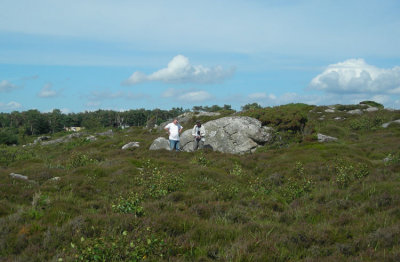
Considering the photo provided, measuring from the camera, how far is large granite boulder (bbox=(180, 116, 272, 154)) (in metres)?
21.9

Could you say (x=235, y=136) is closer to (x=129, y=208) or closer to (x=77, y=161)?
(x=77, y=161)

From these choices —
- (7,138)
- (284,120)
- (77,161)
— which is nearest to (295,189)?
(77,161)

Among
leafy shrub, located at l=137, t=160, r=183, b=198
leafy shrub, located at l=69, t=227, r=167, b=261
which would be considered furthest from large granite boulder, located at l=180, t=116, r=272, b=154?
leafy shrub, located at l=69, t=227, r=167, b=261

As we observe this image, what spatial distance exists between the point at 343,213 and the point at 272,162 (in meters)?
8.73

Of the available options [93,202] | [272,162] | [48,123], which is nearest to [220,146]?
[272,162]

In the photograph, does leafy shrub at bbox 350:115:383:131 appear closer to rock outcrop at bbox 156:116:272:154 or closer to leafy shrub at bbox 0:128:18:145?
rock outcrop at bbox 156:116:272:154

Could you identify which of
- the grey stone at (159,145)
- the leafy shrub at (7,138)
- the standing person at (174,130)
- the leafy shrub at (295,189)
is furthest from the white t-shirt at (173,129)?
the leafy shrub at (7,138)

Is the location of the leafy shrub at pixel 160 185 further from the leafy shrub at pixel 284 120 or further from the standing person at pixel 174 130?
the leafy shrub at pixel 284 120

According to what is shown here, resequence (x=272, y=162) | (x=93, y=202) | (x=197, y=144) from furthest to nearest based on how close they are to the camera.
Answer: (x=197, y=144)
(x=272, y=162)
(x=93, y=202)

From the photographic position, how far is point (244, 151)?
21.6 metres

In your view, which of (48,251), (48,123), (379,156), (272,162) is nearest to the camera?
(48,251)

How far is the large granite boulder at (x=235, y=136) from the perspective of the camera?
2189 cm

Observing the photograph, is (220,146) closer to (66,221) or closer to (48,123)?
(66,221)

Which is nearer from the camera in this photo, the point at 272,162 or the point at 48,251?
the point at 48,251
